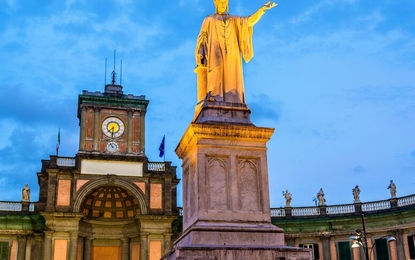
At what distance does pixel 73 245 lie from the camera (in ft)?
122

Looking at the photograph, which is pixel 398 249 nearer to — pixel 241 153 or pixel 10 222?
pixel 10 222

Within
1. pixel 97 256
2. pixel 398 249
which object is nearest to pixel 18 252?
pixel 97 256

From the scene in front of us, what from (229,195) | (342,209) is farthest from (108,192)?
(229,195)

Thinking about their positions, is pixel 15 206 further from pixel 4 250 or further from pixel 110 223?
pixel 110 223

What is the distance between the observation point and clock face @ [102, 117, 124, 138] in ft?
136

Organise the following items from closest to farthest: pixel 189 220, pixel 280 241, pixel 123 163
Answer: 1. pixel 280 241
2. pixel 189 220
3. pixel 123 163

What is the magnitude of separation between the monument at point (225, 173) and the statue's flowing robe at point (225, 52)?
0.07ft

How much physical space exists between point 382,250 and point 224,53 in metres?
32.0

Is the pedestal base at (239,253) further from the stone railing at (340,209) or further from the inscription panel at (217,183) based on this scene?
the stone railing at (340,209)

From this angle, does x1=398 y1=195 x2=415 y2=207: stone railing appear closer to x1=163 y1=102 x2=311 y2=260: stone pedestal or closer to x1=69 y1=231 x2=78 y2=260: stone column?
x1=69 y1=231 x2=78 y2=260: stone column

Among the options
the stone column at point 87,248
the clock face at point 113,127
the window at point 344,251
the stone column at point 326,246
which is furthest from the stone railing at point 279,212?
the stone column at point 87,248

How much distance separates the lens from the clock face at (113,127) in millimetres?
41469

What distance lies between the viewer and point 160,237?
1521 inches

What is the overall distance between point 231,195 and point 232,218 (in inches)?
16.5
